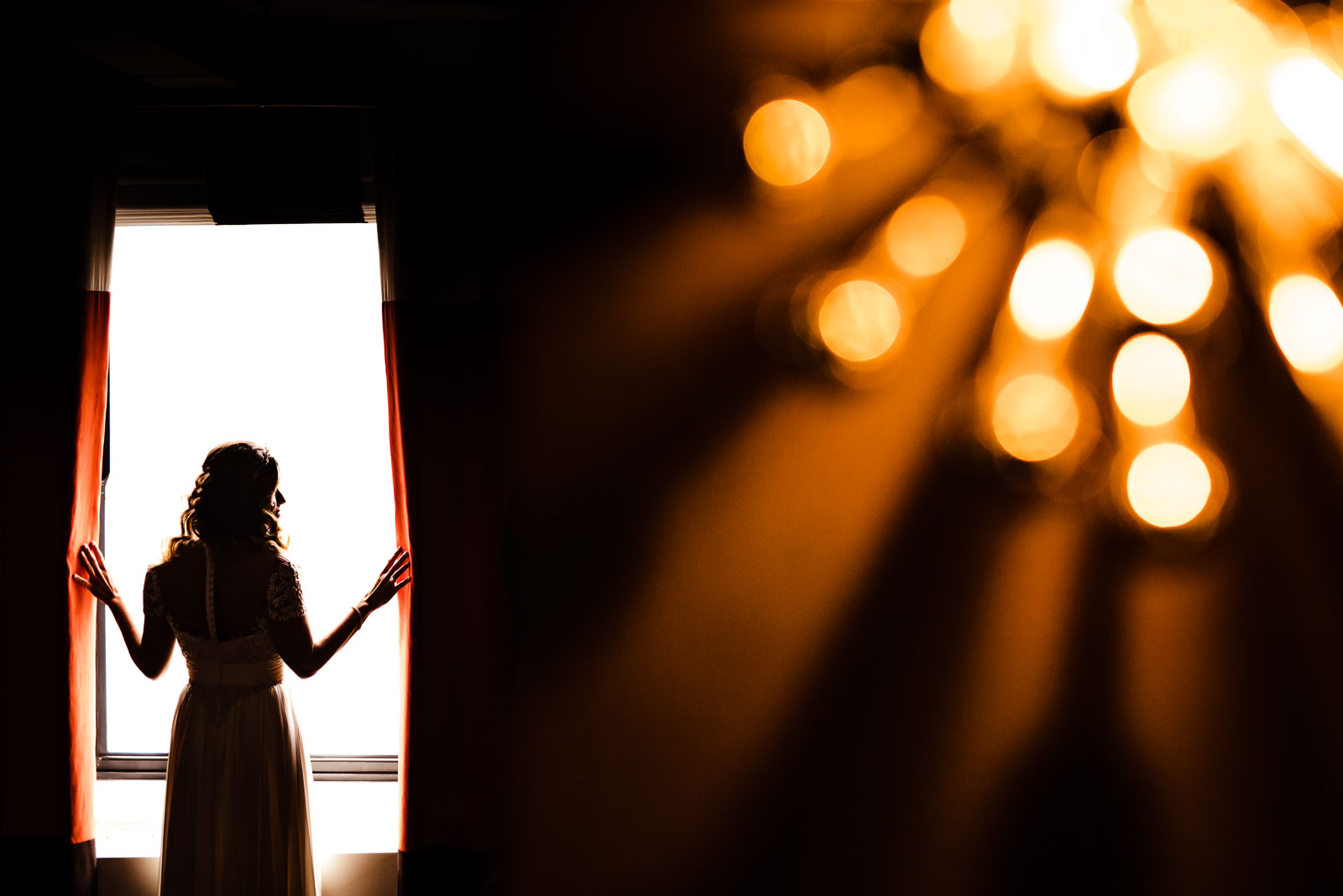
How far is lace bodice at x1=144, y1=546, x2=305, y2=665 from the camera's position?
6.47 feet

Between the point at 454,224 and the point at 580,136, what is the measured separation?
124cm

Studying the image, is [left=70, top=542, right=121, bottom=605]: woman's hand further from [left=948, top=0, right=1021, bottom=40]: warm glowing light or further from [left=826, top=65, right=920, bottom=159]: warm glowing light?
[left=948, top=0, right=1021, bottom=40]: warm glowing light

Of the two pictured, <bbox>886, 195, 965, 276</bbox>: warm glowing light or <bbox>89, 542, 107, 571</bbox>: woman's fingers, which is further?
<bbox>89, 542, 107, 571</bbox>: woman's fingers

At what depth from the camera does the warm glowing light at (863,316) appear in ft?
3.84

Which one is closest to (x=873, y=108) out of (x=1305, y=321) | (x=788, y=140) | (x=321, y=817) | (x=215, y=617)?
(x=788, y=140)

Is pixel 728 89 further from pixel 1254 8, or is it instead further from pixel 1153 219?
pixel 1254 8

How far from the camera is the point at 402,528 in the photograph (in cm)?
225

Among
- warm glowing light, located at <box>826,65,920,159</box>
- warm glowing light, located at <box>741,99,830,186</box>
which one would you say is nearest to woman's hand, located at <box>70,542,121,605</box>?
warm glowing light, located at <box>741,99,830,186</box>

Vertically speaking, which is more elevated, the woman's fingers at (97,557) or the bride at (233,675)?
the woman's fingers at (97,557)

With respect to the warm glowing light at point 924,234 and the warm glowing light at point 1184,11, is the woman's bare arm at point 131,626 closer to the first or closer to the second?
the warm glowing light at point 924,234

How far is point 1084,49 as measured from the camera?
3.63ft

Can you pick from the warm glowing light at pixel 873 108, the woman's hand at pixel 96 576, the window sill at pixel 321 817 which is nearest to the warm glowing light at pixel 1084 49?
the warm glowing light at pixel 873 108

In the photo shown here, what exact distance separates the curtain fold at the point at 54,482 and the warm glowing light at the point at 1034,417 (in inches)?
103

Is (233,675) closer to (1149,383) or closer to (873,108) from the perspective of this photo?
(873,108)
